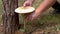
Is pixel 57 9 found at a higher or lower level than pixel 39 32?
higher

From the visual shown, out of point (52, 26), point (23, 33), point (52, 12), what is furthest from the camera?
point (52, 12)

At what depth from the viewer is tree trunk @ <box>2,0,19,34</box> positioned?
155 inches

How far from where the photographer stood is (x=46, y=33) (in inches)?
159

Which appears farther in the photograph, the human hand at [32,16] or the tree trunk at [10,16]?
the tree trunk at [10,16]

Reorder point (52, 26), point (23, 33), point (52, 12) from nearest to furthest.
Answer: point (23, 33) < point (52, 26) < point (52, 12)

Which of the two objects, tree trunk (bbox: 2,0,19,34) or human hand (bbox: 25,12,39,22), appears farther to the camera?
tree trunk (bbox: 2,0,19,34)

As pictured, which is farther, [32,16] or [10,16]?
[10,16]

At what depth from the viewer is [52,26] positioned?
4.27m

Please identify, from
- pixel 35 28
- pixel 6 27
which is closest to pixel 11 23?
pixel 6 27

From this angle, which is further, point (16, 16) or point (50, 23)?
point (50, 23)

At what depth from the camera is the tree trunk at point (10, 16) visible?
3.93 meters

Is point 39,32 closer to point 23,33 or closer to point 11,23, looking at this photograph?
point 23,33

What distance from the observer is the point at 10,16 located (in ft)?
13.1

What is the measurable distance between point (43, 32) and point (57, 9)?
4.95 feet
